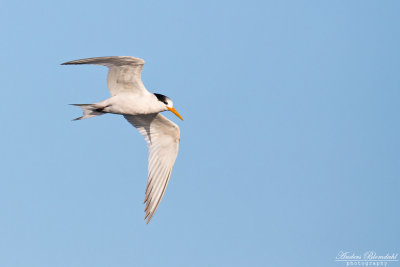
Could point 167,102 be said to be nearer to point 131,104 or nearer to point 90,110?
point 131,104

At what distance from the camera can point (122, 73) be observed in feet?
61.6

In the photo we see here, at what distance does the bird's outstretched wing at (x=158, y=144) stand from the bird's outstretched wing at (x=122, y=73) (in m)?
2.30

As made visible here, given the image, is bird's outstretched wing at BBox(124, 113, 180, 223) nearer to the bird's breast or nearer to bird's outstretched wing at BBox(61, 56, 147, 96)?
the bird's breast

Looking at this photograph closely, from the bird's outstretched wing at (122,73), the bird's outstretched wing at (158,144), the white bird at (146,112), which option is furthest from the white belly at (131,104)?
the bird's outstretched wing at (158,144)

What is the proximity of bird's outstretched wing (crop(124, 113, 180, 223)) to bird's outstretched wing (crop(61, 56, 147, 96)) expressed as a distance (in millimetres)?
2302

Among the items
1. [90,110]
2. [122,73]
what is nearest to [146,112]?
[122,73]

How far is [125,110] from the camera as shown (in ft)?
63.8

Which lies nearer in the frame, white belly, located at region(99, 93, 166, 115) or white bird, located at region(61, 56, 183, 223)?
white bird, located at region(61, 56, 183, 223)

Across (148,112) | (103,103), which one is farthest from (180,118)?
(103,103)

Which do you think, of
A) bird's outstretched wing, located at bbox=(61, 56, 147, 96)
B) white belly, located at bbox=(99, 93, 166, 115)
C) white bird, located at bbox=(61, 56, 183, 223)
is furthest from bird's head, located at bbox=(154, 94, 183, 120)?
bird's outstretched wing, located at bbox=(61, 56, 147, 96)

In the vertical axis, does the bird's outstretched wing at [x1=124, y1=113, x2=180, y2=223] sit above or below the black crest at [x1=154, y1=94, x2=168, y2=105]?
below

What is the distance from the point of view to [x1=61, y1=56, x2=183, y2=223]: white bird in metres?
18.6

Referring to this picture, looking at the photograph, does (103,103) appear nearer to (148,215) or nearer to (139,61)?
(139,61)

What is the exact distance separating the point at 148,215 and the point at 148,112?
349cm
